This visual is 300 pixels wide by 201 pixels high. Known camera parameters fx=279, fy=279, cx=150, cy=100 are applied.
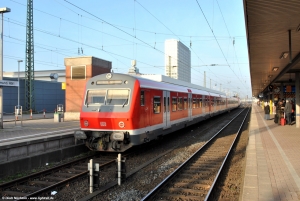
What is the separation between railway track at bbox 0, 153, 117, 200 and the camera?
6.48m

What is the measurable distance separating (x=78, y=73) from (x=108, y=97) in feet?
53.4

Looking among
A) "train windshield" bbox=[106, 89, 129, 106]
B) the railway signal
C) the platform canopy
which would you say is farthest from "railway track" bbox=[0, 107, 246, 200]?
the platform canopy

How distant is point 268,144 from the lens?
11.1 m

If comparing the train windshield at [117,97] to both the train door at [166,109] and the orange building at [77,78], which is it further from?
the orange building at [77,78]

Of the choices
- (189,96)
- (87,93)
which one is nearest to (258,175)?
(87,93)

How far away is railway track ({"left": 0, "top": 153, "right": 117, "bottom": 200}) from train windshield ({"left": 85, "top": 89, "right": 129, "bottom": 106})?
6.91 feet

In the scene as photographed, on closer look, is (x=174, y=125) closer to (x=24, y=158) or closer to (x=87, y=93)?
(x=87, y=93)

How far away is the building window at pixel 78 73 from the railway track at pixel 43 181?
1660 cm

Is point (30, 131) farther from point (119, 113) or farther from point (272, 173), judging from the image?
point (272, 173)

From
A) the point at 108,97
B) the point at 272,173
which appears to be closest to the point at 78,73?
the point at 108,97

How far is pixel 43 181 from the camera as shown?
7.45 meters

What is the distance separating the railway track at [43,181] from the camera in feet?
21.3

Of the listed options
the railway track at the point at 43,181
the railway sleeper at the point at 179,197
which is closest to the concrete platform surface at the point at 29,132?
the railway track at the point at 43,181

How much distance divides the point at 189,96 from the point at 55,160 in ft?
30.6
